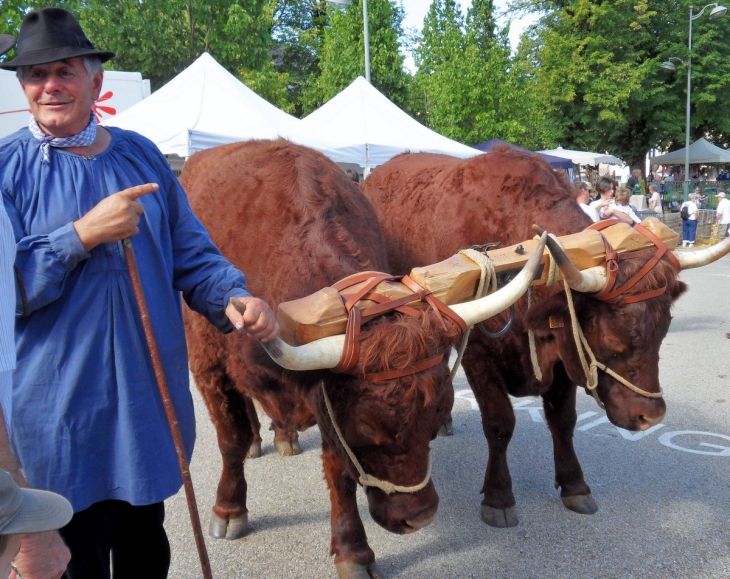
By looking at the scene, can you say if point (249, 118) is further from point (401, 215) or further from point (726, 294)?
point (726, 294)

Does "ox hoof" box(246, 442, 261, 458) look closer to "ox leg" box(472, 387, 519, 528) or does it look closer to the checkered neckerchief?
"ox leg" box(472, 387, 519, 528)

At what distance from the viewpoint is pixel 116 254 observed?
2.15m

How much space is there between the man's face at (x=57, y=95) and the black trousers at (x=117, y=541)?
125 centimetres

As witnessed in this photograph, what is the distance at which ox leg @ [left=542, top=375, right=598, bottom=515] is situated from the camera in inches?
157

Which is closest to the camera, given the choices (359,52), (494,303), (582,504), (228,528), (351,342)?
(351,342)

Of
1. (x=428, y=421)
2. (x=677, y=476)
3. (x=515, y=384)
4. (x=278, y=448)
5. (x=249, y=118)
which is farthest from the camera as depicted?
(x=249, y=118)

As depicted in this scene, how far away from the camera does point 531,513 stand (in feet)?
13.2

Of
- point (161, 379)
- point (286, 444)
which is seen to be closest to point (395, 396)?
point (161, 379)

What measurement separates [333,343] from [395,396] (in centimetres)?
30

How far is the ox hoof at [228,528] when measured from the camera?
3.81 meters

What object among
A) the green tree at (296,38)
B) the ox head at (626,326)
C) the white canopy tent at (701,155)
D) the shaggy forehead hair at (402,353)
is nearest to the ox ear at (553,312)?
the ox head at (626,326)

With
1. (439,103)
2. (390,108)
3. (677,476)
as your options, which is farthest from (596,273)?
(439,103)

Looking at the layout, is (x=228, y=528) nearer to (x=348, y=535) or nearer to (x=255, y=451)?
(x=348, y=535)

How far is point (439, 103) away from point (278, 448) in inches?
651
